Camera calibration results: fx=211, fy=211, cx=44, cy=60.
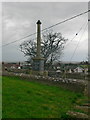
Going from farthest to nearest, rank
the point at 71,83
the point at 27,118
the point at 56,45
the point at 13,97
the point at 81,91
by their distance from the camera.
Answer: the point at 56,45 < the point at 71,83 < the point at 81,91 < the point at 13,97 < the point at 27,118

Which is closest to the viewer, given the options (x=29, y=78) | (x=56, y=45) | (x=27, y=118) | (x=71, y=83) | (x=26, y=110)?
(x=27, y=118)

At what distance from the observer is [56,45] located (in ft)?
131

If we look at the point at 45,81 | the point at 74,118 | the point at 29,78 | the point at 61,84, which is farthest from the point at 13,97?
the point at 29,78

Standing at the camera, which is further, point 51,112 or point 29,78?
point 29,78

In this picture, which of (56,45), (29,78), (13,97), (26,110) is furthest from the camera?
(56,45)

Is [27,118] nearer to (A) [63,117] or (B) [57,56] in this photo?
(A) [63,117]

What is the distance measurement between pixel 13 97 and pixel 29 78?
1047cm

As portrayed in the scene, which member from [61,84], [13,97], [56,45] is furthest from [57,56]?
[13,97]

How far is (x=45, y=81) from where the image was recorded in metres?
16.9

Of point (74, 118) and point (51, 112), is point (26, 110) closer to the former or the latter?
point (51, 112)

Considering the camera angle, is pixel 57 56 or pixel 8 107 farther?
pixel 57 56

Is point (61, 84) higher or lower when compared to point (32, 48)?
lower

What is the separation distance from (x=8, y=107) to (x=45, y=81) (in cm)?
1027

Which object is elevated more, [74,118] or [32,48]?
[32,48]
